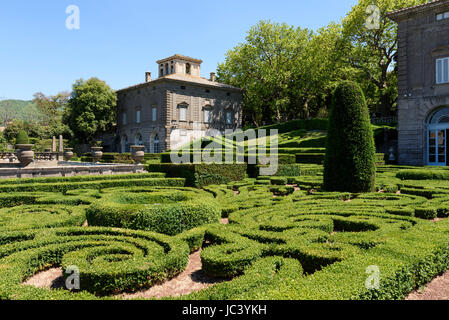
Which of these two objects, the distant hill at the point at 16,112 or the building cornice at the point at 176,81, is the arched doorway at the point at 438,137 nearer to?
the building cornice at the point at 176,81

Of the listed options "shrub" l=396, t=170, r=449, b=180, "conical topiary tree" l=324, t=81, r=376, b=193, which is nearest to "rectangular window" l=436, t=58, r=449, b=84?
"shrub" l=396, t=170, r=449, b=180

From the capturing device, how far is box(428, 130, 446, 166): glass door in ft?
68.4

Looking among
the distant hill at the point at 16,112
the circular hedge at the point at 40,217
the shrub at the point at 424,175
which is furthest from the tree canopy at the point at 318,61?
the distant hill at the point at 16,112

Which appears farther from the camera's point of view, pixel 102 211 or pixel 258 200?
pixel 258 200

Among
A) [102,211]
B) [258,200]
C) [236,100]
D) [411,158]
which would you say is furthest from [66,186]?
[236,100]

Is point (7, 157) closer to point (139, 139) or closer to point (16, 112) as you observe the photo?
point (139, 139)

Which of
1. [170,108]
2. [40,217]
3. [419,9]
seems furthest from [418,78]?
[170,108]

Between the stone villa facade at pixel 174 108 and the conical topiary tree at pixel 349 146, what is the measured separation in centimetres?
2758

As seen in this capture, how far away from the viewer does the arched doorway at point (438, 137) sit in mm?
20766
